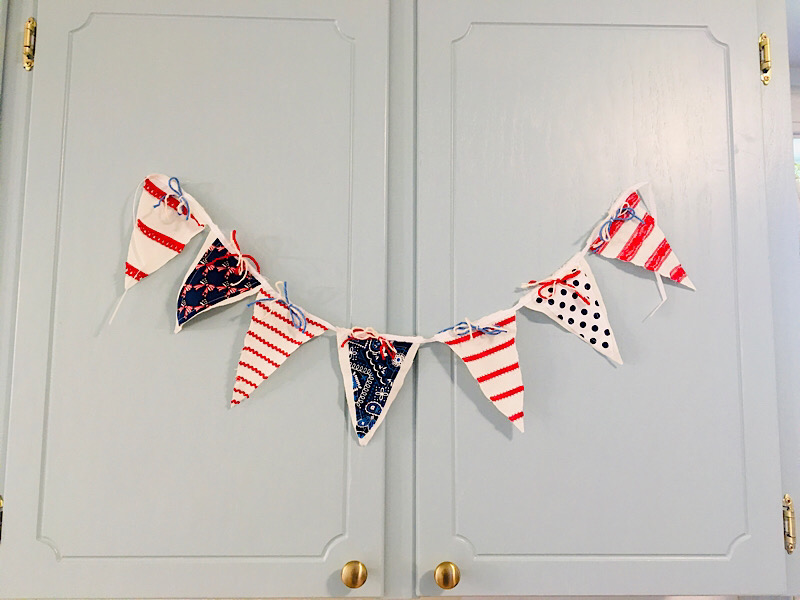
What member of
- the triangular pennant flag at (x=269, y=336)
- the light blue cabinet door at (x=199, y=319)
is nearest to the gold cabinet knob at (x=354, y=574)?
the light blue cabinet door at (x=199, y=319)

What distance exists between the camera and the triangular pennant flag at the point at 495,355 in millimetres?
1036

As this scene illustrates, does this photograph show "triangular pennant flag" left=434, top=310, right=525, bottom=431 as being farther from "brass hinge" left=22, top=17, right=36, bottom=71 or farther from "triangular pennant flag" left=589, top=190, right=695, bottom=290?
"brass hinge" left=22, top=17, right=36, bottom=71

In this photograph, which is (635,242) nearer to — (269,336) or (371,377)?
(371,377)

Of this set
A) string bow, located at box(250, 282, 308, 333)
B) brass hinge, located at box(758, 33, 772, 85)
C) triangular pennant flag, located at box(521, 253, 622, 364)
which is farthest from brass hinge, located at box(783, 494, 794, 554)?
string bow, located at box(250, 282, 308, 333)

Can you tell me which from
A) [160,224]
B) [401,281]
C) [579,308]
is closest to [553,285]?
[579,308]

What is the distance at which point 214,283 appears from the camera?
1056 millimetres

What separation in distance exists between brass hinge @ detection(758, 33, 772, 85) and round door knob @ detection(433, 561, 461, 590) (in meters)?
0.97

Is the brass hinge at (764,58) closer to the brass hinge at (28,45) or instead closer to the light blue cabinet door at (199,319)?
the light blue cabinet door at (199,319)

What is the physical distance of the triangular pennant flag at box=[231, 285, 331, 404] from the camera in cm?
104

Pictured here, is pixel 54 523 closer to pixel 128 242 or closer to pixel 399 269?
pixel 128 242

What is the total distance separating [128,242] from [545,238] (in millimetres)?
688

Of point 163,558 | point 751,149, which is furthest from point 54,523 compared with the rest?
point 751,149

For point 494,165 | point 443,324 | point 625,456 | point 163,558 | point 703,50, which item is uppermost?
point 703,50

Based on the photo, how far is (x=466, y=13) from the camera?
44.5 inches
